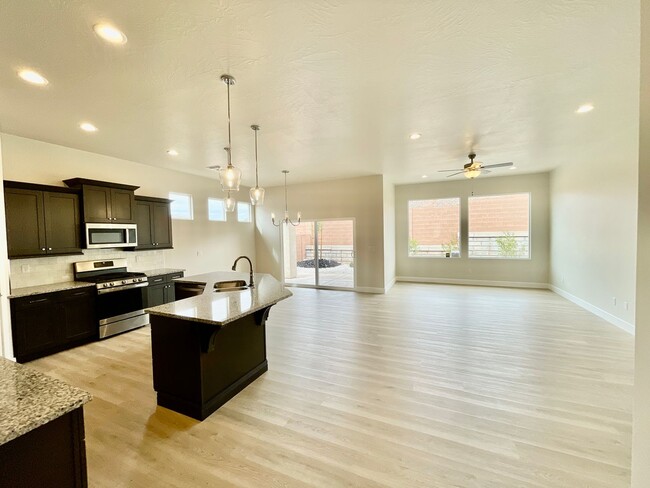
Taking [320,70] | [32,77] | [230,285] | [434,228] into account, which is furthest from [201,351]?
[434,228]

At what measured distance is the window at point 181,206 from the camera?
237 inches

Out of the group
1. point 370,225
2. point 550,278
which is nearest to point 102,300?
point 370,225

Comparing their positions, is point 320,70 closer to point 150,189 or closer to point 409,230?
point 150,189

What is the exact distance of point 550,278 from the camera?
699 cm

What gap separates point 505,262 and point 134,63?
8508 mm

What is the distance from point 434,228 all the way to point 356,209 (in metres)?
2.64

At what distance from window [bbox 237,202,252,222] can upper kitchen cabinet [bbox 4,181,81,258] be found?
4041 mm

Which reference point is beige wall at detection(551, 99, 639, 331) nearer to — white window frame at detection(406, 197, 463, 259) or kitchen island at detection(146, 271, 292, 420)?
white window frame at detection(406, 197, 463, 259)

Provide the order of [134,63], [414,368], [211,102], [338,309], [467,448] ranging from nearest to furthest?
[467,448], [134,63], [211,102], [414,368], [338,309]

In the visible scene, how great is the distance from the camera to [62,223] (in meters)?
3.98

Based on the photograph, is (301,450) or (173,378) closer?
(301,450)

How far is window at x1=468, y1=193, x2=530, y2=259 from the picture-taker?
23.8ft

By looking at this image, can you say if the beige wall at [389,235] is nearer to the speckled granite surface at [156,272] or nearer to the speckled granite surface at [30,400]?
the speckled granite surface at [156,272]

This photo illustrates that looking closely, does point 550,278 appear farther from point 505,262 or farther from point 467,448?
point 467,448
